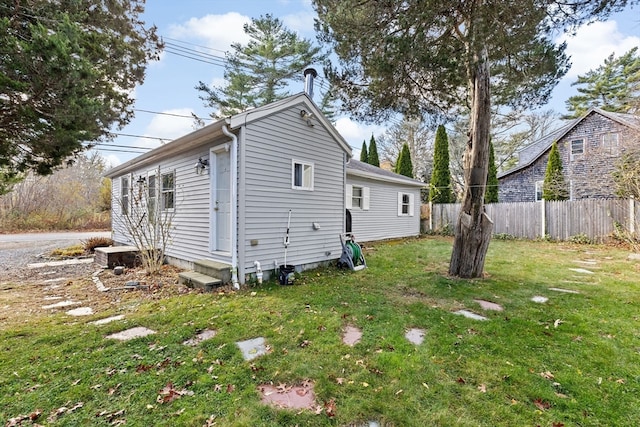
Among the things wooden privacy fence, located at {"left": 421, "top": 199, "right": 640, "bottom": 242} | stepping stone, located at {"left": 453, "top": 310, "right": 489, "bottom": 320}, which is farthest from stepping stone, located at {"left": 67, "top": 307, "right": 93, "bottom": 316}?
wooden privacy fence, located at {"left": 421, "top": 199, "right": 640, "bottom": 242}

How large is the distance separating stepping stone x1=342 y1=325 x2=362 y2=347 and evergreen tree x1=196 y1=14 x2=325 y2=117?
53.8ft

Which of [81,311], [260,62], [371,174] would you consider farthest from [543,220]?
[260,62]

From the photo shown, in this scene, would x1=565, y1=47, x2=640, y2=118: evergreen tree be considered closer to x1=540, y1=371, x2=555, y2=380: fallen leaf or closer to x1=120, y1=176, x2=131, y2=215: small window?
x1=540, y1=371, x2=555, y2=380: fallen leaf

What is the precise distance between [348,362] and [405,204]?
456 inches

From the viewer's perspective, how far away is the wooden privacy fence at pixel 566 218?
33.6 feet

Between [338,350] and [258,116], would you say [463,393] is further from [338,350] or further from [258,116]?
[258,116]

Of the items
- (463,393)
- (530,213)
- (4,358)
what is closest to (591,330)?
(463,393)

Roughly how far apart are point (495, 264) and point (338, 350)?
6.11 meters

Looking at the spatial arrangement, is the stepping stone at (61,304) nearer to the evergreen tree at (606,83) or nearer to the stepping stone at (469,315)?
the stepping stone at (469,315)

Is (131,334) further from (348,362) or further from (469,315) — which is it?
(469,315)

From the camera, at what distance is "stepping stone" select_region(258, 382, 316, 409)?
2223 mm

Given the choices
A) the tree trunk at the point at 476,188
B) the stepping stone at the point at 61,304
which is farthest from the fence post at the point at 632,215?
the stepping stone at the point at 61,304

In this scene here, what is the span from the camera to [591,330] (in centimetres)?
346

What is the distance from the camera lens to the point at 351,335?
3.39 m
